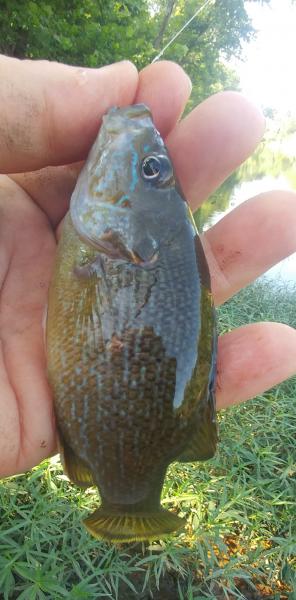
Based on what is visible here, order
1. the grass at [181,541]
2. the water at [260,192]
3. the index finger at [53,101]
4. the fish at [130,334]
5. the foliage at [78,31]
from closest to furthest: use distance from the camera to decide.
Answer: the fish at [130,334] < the index finger at [53,101] < the grass at [181,541] < the water at [260,192] < the foliage at [78,31]

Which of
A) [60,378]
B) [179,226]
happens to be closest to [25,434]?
[60,378]

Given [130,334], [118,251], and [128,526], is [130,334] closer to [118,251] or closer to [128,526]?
[118,251]

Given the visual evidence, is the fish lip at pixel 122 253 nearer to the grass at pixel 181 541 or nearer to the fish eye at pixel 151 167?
the fish eye at pixel 151 167

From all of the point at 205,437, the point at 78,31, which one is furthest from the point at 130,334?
the point at 78,31

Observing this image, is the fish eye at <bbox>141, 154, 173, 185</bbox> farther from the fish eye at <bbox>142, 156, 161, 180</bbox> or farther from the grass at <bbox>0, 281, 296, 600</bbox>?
the grass at <bbox>0, 281, 296, 600</bbox>

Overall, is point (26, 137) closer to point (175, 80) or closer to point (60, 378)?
point (175, 80)

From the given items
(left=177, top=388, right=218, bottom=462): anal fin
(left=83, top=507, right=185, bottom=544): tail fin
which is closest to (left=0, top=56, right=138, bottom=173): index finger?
(left=177, top=388, right=218, bottom=462): anal fin

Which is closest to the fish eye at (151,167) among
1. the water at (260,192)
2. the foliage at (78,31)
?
the water at (260,192)
